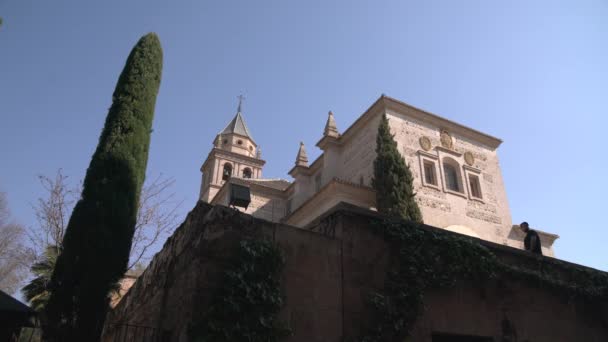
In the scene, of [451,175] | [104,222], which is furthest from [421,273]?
[451,175]

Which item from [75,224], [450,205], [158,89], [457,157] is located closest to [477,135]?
[457,157]

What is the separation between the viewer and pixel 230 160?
39812 mm

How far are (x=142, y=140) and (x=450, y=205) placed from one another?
1467cm

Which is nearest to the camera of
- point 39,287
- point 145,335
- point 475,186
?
point 145,335

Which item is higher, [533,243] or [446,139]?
[446,139]

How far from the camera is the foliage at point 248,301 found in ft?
13.6

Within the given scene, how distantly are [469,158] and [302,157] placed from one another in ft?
33.6

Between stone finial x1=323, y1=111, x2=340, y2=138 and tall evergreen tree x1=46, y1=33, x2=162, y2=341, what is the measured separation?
513 inches

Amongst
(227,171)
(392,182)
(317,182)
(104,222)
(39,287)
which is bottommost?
(39,287)

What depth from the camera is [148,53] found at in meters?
13.6

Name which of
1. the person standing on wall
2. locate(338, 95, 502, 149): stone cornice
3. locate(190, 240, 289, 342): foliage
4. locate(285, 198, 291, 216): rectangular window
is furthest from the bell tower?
locate(190, 240, 289, 342): foliage

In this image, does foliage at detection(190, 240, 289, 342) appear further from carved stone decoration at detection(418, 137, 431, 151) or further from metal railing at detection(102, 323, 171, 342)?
carved stone decoration at detection(418, 137, 431, 151)

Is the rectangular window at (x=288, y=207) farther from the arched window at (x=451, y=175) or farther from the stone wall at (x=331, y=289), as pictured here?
the stone wall at (x=331, y=289)

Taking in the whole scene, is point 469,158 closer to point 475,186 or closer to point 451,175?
point 475,186
